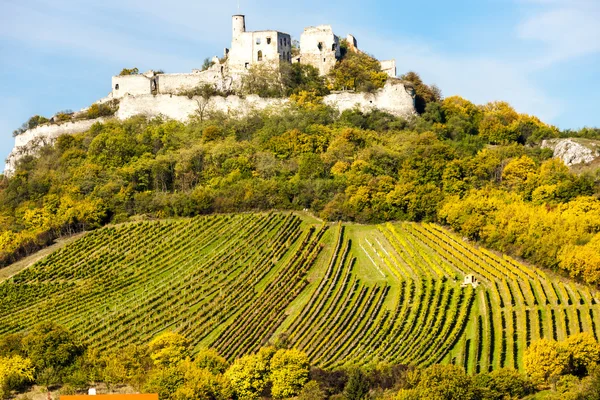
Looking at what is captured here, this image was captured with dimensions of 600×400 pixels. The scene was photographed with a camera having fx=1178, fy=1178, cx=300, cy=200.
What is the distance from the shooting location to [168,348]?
4738 centimetres

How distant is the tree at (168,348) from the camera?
1845 inches

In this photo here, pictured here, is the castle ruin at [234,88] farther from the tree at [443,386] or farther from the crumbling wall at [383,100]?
the tree at [443,386]

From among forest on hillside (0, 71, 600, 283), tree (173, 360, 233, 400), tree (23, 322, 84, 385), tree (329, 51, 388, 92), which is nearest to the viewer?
tree (173, 360, 233, 400)

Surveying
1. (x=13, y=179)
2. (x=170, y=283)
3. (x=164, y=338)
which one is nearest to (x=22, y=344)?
(x=164, y=338)

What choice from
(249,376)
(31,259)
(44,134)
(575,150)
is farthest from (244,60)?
(249,376)

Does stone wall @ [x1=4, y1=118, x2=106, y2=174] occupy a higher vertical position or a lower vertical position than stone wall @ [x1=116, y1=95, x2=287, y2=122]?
lower

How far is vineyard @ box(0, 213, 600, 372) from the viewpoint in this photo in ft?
160

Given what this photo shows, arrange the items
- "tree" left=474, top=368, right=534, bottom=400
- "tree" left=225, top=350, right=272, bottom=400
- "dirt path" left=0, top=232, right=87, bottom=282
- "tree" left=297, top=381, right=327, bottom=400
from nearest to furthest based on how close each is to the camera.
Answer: "tree" left=474, top=368, right=534, bottom=400
"tree" left=297, top=381, right=327, bottom=400
"tree" left=225, top=350, right=272, bottom=400
"dirt path" left=0, top=232, right=87, bottom=282

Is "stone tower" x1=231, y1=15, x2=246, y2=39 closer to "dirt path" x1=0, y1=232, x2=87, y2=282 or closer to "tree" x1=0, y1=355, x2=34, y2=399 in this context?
"dirt path" x1=0, y1=232, x2=87, y2=282

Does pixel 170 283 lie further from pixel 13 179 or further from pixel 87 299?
pixel 13 179

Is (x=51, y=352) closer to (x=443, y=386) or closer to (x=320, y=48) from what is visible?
(x=443, y=386)

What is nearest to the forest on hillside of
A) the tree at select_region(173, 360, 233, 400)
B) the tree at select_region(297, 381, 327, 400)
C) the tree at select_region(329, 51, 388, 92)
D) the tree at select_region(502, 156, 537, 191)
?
the tree at select_region(502, 156, 537, 191)

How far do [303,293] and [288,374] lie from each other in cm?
1033

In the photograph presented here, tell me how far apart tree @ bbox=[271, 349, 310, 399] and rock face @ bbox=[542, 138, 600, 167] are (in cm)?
3356
